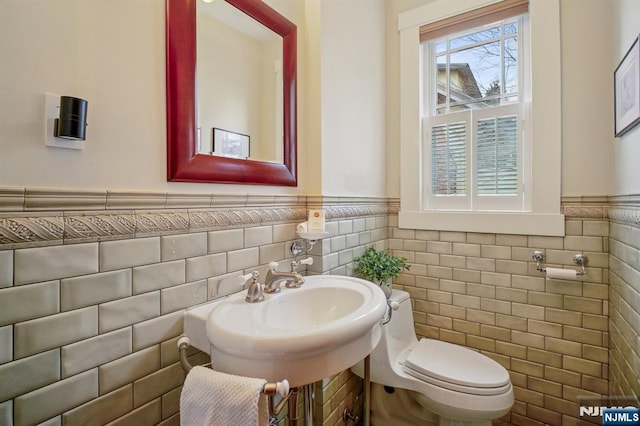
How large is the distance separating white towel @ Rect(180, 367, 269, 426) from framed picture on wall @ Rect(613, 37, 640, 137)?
4.82 ft

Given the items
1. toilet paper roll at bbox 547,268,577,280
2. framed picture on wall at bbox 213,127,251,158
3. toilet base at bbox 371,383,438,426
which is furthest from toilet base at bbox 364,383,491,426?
framed picture on wall at bbox 213,127,251,158

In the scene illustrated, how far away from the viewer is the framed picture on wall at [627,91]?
1.02m

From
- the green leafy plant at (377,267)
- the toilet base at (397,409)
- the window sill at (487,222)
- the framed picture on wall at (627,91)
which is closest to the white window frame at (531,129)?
the window sill at (487,222)

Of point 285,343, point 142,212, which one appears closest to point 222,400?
point 285,343

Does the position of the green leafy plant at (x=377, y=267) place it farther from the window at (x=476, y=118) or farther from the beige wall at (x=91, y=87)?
the beige wall at (x=91, y=87)

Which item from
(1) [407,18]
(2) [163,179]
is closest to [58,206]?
(2) [163,179]

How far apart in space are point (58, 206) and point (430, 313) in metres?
1.89

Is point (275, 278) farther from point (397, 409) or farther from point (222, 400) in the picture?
point (397, 409)

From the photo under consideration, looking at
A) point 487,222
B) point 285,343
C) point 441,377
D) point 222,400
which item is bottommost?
point 441,377

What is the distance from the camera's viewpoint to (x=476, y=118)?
1778 millimetres

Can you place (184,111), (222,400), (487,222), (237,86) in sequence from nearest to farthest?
(222,400) → (184,111) → (237,86) → (487,222)

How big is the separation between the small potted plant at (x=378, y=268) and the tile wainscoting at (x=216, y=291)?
0.07m

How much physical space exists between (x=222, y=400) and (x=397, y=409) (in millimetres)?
1315

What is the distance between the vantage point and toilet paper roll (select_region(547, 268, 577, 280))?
1.43 m
